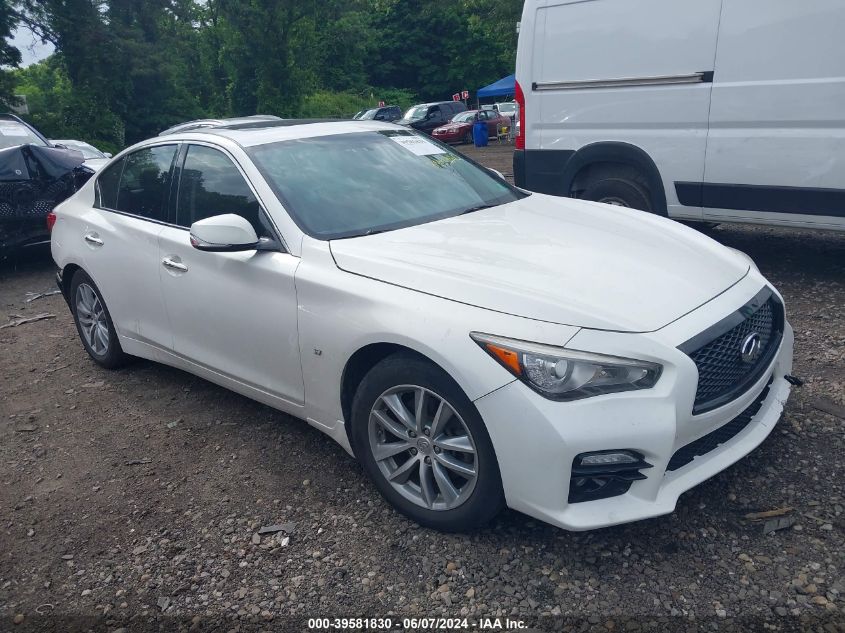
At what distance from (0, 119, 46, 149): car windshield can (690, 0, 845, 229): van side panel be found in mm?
7502

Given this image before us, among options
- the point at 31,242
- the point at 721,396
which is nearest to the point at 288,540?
the point at 721,396

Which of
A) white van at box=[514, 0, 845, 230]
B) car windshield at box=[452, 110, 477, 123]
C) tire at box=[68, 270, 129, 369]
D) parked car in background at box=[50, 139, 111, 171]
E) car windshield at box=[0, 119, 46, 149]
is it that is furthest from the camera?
car windshield at box=[452, 110, 477, 123]

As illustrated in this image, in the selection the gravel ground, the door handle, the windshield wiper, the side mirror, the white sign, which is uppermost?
the white sign

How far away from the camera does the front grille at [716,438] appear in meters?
2.74

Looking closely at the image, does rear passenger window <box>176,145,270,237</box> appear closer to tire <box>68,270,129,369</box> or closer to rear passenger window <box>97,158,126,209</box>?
rear passenger window <box>97,158,126,209</box>

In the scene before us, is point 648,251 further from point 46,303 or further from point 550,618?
point 46,303

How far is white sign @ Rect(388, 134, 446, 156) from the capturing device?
4.29 m

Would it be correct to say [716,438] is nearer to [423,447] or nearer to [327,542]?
[423,447]

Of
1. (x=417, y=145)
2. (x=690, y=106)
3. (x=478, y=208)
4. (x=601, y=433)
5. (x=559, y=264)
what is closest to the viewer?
(x=601, y=433)

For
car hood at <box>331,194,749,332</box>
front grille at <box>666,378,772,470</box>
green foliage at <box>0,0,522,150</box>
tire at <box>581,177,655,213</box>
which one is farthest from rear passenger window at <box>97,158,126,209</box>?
green foliage at <box>0,0,522,150</box>

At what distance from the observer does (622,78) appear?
6.08 m

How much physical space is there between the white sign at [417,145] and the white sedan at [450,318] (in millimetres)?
27

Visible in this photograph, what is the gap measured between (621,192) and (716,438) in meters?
3.88

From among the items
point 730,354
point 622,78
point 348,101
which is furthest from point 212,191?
point 348,101
